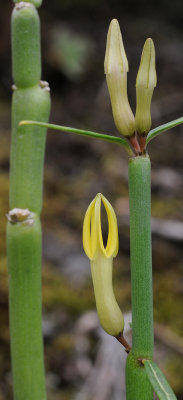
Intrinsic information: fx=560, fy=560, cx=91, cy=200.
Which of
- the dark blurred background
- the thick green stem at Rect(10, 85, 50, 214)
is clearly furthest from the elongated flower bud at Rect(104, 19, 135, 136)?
the dark blurred background

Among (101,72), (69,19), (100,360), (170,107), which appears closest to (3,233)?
(100,360)

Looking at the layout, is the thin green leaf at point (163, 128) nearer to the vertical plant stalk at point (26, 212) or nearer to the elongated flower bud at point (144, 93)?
the elongated flower bud at point (144, 93)

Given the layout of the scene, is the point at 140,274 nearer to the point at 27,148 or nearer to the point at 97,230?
the point at 97,230

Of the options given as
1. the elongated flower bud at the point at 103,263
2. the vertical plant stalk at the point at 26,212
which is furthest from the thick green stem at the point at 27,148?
the elongated flower bud at the point at 103,263

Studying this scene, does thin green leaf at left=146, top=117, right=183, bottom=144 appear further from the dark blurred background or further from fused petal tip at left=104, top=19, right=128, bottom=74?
the dark blurred background

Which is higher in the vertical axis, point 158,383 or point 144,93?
point 144,93

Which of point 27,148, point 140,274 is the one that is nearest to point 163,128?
point 140,274
